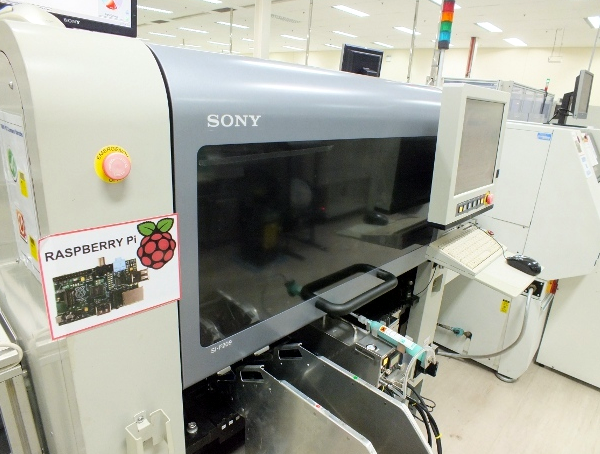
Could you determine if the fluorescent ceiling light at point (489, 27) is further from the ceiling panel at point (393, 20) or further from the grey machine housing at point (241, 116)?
the grey machine housing at point (241, 116)

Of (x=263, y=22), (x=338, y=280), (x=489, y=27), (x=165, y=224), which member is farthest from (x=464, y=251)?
(x=489, y=27)

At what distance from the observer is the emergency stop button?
481mm

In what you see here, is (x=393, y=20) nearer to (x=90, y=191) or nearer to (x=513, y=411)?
(x=513, y=411)

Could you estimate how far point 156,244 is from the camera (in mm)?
571

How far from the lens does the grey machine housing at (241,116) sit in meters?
0.58

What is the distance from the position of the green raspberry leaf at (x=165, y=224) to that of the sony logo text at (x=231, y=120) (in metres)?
0.16

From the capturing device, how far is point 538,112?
3.72m

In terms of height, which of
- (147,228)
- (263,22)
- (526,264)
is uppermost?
(263,22)

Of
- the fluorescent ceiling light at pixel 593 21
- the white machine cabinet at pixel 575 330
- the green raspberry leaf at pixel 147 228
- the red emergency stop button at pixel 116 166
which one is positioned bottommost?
the white machine cabinet at pixel 575 330

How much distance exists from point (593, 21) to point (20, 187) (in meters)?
8.64

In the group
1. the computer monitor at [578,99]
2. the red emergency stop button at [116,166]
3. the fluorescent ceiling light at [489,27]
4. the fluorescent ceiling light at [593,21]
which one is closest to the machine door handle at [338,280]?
the red emergency stop button at [116,166]

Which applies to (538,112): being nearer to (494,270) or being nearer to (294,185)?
(494,270)

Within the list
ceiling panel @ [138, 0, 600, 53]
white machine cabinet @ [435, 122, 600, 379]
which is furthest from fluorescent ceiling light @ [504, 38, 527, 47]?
white machine cabinet @ [435, 122, 600, 379]

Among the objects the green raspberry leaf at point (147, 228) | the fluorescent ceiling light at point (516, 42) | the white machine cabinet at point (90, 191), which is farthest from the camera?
the fluorescent ceiling light at point (516, 42)
